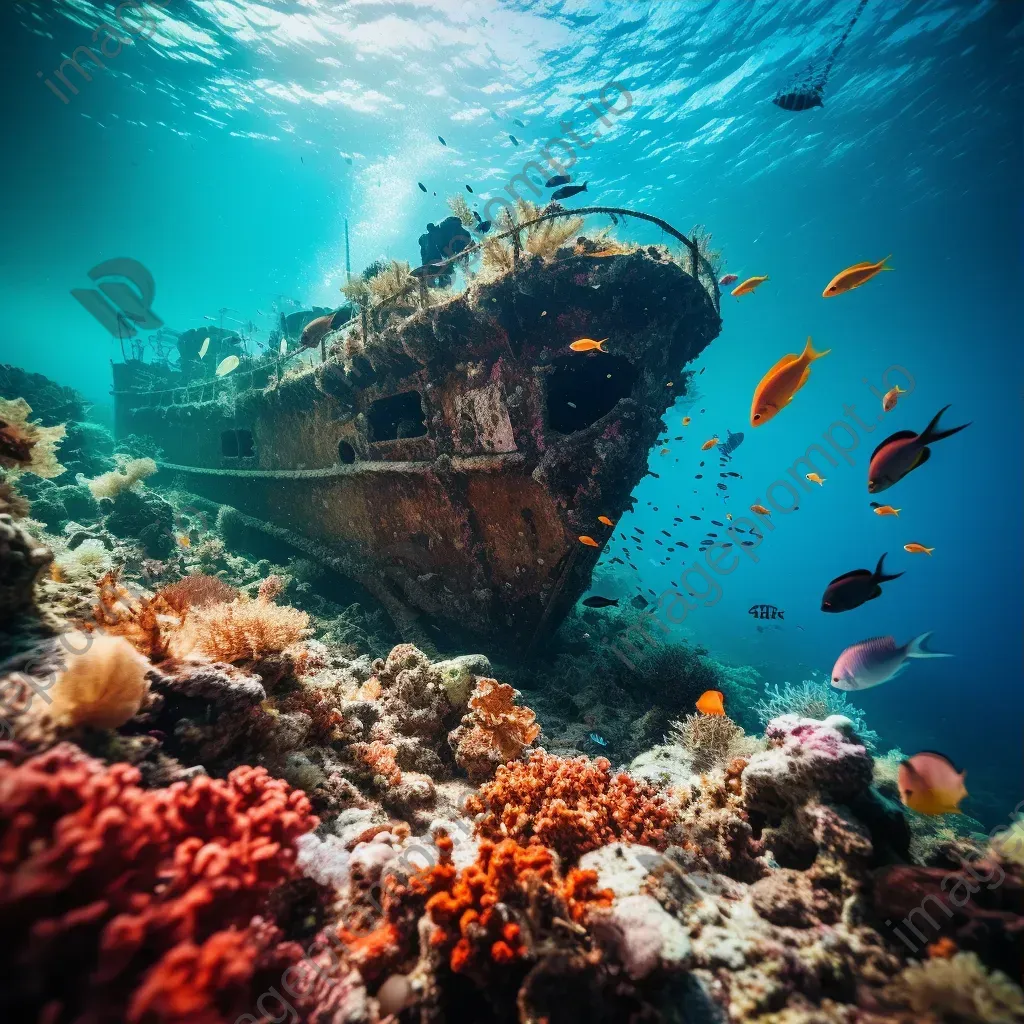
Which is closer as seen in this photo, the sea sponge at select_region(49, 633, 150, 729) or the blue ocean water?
the sea sponge at select_region(49, 633, 150, 729)

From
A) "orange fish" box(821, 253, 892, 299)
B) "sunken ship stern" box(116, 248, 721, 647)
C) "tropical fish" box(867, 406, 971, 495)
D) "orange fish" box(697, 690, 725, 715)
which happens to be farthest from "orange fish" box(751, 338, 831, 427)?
"orange fish" box(697, 690, 725, 715)

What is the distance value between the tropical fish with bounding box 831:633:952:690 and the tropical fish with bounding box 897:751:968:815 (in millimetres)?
574

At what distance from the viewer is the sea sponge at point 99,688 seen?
216cm

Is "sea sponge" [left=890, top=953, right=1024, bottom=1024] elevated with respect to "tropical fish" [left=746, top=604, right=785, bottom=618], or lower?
lower

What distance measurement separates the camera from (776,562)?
11531cm

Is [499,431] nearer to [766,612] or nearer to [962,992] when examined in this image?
[766,612]

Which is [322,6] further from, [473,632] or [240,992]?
[240,992]

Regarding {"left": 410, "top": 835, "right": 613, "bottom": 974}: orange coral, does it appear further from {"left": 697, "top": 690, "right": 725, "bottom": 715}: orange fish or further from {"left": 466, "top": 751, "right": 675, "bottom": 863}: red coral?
{"left": 697, "top": 690, "right": 725, "bottom": 715}: orange fish

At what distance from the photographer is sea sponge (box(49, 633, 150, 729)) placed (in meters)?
2.16

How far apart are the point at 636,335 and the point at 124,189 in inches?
1087

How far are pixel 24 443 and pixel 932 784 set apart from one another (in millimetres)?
7511

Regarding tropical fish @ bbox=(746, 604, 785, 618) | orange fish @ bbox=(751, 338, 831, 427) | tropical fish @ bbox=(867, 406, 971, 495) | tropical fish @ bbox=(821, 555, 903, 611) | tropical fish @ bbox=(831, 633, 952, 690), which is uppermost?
orange fish @ bbox=(751, 338, 831, 427)

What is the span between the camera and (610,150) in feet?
61.2

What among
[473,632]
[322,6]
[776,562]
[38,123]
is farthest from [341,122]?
[776,562]
